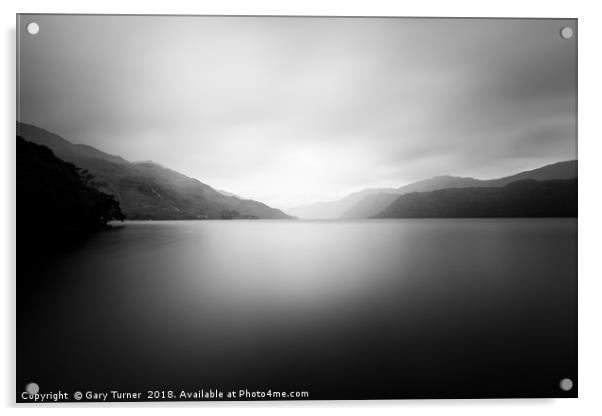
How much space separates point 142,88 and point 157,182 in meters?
0.60

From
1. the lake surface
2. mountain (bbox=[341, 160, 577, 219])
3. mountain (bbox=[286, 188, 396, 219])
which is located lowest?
the lake surface

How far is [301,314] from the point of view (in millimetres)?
1713

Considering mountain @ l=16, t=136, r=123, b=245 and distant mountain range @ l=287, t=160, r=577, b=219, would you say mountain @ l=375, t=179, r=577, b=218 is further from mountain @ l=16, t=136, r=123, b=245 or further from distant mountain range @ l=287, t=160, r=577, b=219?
mountain @ l=16, t=136, r=123, b=245

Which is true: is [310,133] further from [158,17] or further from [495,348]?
[495,348]

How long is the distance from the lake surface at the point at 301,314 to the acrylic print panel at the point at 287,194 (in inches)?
0.5

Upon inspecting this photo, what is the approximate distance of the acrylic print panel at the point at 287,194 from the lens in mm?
1623

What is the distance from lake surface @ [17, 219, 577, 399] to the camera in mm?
1612

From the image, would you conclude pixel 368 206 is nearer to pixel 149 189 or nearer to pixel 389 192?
pixel 389 192

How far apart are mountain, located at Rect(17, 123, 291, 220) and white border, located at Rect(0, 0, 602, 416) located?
33cm

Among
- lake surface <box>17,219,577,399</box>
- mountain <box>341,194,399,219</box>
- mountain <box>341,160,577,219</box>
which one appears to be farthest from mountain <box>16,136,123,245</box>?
mountain <box>341,160,577,219</box>

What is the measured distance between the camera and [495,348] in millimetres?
1688

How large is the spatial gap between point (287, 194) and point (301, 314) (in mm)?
767

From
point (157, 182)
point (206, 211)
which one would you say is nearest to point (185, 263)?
point (206, 211)
